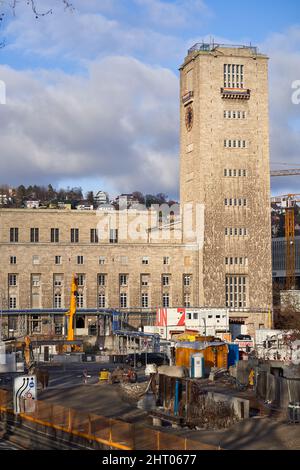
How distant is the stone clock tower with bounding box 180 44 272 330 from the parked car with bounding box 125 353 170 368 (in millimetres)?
33954

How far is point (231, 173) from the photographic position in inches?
4621

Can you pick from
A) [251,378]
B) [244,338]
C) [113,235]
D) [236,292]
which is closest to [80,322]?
[113,235]

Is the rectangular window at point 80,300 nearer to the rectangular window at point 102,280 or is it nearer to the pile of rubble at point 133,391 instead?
the rectangular window at point 102,280

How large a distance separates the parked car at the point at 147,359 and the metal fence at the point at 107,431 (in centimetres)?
3758

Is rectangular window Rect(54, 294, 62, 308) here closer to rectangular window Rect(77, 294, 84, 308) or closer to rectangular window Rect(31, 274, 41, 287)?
rectangular window Rect(77, 294, 84, 308)

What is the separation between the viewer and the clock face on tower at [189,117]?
118812 millimetres

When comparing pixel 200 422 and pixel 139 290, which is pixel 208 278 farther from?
pixel 200 422

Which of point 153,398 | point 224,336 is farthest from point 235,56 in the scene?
point 153,398

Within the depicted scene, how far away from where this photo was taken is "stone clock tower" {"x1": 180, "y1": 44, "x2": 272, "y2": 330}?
11619 centimetres

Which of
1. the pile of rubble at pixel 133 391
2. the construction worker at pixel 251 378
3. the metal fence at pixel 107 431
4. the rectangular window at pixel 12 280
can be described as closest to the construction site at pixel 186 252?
the rectangular window at pixel 12 280

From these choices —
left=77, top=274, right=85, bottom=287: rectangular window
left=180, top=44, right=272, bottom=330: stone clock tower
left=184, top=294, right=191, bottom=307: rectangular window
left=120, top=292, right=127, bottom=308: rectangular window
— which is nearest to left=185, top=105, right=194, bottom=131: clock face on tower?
left=180, top=44, right=272, bottom=330: stone clock tower

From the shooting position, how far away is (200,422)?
4384 cm

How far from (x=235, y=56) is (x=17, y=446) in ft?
291

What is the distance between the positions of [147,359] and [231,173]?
4324 centimetres
